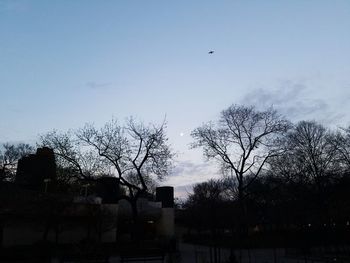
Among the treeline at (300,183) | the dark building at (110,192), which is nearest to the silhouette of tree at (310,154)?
the treeline at (300,183)

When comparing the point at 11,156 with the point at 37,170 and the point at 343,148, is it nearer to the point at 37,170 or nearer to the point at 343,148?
the point at 37,170

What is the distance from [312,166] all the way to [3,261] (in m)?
38.8

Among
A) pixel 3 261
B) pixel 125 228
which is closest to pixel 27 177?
pixel 125 228

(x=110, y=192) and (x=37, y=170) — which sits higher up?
(x=37, y=170)

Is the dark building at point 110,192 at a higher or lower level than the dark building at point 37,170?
lower

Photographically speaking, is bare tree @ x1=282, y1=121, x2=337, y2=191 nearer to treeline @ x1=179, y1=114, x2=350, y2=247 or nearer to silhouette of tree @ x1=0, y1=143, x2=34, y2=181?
treeline @ x1=179, y1=114, x2=350, y2=247

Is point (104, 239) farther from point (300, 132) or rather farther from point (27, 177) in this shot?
point (300, 132)

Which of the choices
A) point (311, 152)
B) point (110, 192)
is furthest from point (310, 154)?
point (110, 192)

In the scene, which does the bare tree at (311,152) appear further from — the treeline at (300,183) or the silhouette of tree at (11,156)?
the silhouette of tree at (11,156)

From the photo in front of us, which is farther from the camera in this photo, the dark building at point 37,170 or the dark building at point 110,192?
the dark building at point 37,170

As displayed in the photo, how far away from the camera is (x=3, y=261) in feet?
76.4

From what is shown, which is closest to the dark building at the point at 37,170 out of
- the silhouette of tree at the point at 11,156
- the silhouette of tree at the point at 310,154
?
the silhouette of tree at the point at 11,156

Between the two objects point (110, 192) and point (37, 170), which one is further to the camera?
point (37, 170)

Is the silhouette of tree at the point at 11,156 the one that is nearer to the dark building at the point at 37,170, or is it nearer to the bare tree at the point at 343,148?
the dark building at the point at 37,170
